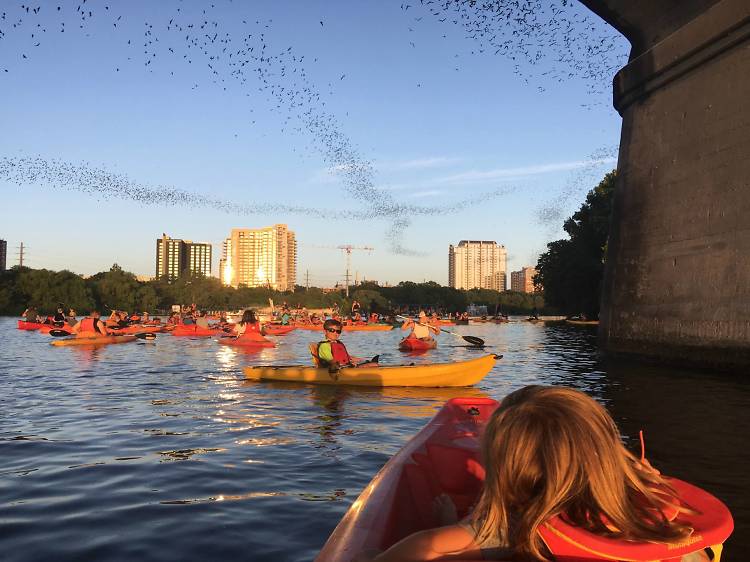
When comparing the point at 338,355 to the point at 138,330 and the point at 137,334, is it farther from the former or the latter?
the point at 138,330

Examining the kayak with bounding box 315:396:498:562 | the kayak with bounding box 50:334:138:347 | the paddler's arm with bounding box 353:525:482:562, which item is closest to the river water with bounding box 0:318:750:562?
the kayak with bounding box 315:396:498:562

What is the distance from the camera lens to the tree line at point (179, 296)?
83375mm

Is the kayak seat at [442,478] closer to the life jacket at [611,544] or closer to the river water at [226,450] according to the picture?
the river water at [226,450]

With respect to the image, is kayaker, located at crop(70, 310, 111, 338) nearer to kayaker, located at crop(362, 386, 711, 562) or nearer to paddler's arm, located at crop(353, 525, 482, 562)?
paddler's arm, located at crop(353, 525, 482, 562)

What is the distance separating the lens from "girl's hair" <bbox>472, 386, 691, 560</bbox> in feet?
6.39

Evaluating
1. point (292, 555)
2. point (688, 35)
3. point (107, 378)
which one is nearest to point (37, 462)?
point (292, 555)

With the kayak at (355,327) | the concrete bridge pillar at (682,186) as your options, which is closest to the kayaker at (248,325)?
the concrete bridge pillar at (682,186)

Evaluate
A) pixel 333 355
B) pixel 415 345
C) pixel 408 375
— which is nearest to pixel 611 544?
pixel 408 375

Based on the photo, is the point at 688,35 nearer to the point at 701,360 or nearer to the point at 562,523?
the point at 701,360

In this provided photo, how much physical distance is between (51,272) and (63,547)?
93.0 meters

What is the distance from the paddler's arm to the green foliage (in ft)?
148

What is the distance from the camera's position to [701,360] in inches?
631

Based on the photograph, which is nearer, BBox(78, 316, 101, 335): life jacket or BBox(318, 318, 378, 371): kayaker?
BBox(318, 318, 378, 371): kayaker

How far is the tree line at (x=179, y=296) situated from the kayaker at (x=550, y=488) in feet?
236
